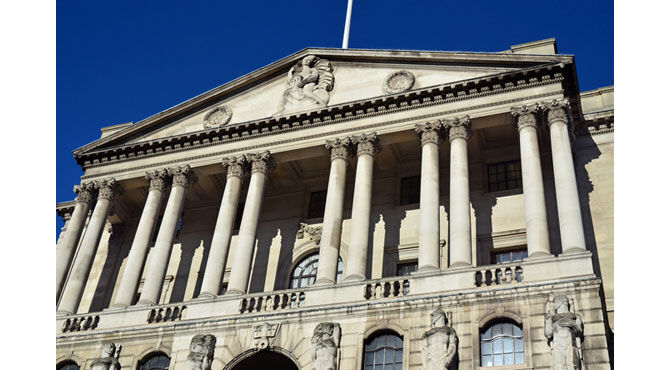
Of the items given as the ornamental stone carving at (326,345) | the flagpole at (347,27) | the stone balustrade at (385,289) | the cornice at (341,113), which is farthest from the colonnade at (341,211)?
the flagpole at (347,27)

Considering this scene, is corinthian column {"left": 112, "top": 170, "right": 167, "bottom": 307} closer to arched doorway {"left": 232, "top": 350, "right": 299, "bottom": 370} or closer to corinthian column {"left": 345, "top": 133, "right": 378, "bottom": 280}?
arched doorway {"left": 232, "top": 350, "right": 299, "bottom": 370}

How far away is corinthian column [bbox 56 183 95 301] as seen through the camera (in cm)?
3397

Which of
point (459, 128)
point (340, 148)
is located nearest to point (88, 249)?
point (340, 148)

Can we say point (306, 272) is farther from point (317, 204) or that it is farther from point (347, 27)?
point (347, 27)

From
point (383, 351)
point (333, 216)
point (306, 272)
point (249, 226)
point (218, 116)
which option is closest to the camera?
point (383, 351)

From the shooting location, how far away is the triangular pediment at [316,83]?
106ft

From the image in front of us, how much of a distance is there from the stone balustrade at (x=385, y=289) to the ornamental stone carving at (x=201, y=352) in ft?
20.1

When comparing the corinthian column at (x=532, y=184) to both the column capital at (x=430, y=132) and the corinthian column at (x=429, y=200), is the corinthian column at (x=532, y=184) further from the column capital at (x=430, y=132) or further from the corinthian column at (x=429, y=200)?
the corinthian column at (x=429, y=200)

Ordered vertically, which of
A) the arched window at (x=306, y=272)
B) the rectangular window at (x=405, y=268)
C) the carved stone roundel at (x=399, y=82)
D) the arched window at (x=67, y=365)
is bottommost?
the arched window at (x=67, y=365)

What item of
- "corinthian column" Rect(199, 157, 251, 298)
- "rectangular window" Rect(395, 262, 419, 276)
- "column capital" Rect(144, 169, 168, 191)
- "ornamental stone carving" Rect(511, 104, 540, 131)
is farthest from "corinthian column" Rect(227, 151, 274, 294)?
"ornamental stone carving" Rect(511, 104, 540, 131)

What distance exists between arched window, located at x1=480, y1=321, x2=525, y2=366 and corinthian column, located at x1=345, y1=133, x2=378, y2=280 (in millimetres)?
5604

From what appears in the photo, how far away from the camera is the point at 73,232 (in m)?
35.3

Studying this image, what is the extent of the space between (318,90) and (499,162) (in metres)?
9.35

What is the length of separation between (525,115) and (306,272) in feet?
41.6
